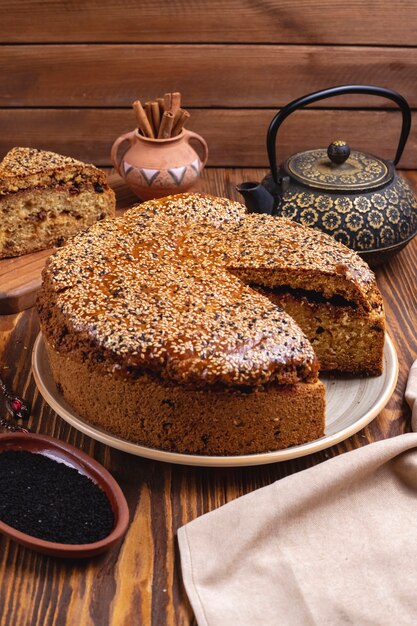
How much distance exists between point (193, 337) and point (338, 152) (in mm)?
1151

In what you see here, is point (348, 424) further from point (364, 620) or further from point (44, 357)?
point (44, 357)

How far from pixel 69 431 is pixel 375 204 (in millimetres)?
1346

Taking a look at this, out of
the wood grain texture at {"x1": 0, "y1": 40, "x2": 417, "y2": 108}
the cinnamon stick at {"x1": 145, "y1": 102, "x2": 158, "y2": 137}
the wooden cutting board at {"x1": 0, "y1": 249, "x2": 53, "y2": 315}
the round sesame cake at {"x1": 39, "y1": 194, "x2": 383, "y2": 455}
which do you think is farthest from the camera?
the wood grain texture at {"x1": 0, "y1": 40, "x2": 417, "y2": 108}

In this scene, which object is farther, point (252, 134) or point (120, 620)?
point (252, 134)

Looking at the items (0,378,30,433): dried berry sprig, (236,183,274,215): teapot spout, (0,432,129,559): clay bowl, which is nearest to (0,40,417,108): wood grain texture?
(236,183,274,215): teapot spout

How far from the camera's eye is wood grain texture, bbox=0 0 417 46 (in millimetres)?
3365

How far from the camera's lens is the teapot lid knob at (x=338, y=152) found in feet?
8.77

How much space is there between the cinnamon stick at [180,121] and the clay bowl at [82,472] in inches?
65.4

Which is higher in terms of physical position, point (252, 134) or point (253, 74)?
point (253, 74)

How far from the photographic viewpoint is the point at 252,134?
3742 millimetres

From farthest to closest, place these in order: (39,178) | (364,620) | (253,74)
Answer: (253,74), (39,178), (364,620)

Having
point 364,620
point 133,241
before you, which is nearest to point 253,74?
point 133,241

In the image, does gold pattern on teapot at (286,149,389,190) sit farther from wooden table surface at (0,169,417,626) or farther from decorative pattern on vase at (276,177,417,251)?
wooden table surface at (0,169,417,626)

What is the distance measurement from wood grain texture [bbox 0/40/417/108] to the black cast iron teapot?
0.87 m
